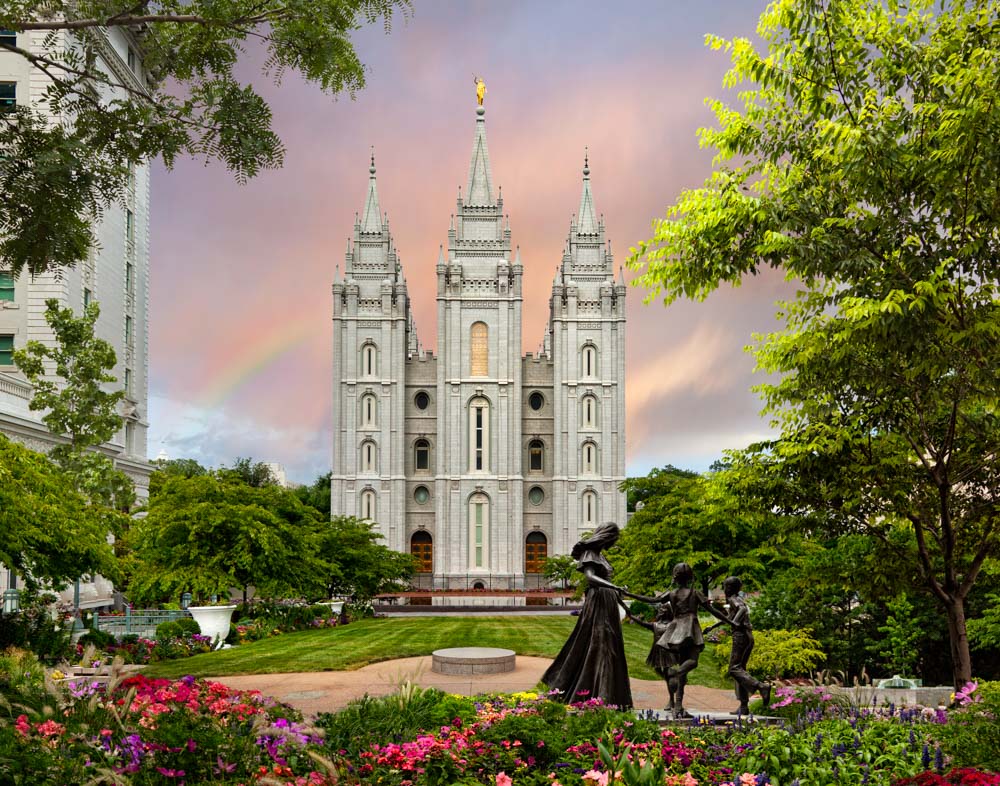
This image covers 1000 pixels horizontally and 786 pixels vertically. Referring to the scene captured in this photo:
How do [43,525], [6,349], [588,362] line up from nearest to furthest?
[43,525], [6,349], [588,362]

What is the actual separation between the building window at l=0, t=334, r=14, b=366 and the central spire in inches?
1480

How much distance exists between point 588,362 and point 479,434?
10110 millimetres

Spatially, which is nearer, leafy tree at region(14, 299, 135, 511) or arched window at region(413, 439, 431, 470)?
leafy tree at region(14, 299, 135, 511)

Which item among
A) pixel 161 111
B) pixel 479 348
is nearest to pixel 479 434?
pixel 479 348

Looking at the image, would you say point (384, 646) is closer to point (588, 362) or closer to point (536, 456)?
point (536, 456)

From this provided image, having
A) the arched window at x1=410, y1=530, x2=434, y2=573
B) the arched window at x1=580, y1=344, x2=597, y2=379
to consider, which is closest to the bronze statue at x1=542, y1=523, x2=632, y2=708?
the arched window at x1=410, y1=530, x2=434, y2=573

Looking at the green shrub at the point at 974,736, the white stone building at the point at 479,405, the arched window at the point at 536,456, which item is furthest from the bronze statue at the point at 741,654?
the arched window at the point at 536,456

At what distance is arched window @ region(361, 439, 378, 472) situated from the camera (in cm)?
6256

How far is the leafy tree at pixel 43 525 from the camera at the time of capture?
47.1ft

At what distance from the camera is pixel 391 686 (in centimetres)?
1514

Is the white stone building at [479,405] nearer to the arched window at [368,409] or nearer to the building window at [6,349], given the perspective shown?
the arched window at [368,409]

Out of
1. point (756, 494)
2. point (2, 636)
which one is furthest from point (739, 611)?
point (2, 636)

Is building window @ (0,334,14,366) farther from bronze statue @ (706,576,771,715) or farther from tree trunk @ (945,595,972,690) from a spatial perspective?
tree trunk @ (945,595,972,690)

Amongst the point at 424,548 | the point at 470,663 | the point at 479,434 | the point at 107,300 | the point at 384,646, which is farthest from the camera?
the point at 424,548
